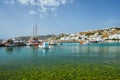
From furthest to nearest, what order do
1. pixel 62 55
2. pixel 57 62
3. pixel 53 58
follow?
pixel 62 55
pixel 53 58
pixel 57 62

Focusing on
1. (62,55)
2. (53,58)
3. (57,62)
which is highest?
(62,55)

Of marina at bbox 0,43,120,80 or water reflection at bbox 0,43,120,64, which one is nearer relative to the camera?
marina at bbox 0,43,120,80

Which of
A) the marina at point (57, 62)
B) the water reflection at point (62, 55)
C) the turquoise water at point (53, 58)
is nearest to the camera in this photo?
the marina at point (57, 62)

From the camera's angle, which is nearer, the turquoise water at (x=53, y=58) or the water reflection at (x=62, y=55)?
the turquoise water at (x=53, y=58)

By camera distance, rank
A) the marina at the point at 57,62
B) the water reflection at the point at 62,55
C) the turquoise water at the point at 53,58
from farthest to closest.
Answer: the water reflection at the point at 62,55 < the turquoise water at the point at 53,58 < the marina at the point at 57,62

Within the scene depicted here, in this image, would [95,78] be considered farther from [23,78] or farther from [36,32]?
[36,32]

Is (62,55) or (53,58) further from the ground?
(62,55)

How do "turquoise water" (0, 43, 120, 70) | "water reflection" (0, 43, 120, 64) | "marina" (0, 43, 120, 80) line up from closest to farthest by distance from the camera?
1. "marina" (0, 43, 120, 80)
2. "turquoise water" (0, 43, 120, 70)
3. "water reflection" (0, 43, 120, 64)

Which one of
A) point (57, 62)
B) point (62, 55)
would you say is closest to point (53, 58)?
point (57, 62)

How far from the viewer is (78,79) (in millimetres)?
25266

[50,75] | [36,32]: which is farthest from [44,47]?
[50,75]

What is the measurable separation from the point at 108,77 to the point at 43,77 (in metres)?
7.86

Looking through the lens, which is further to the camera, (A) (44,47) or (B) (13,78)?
(A) (44,47)

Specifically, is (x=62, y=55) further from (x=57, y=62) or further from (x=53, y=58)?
(x=57, y=62)
